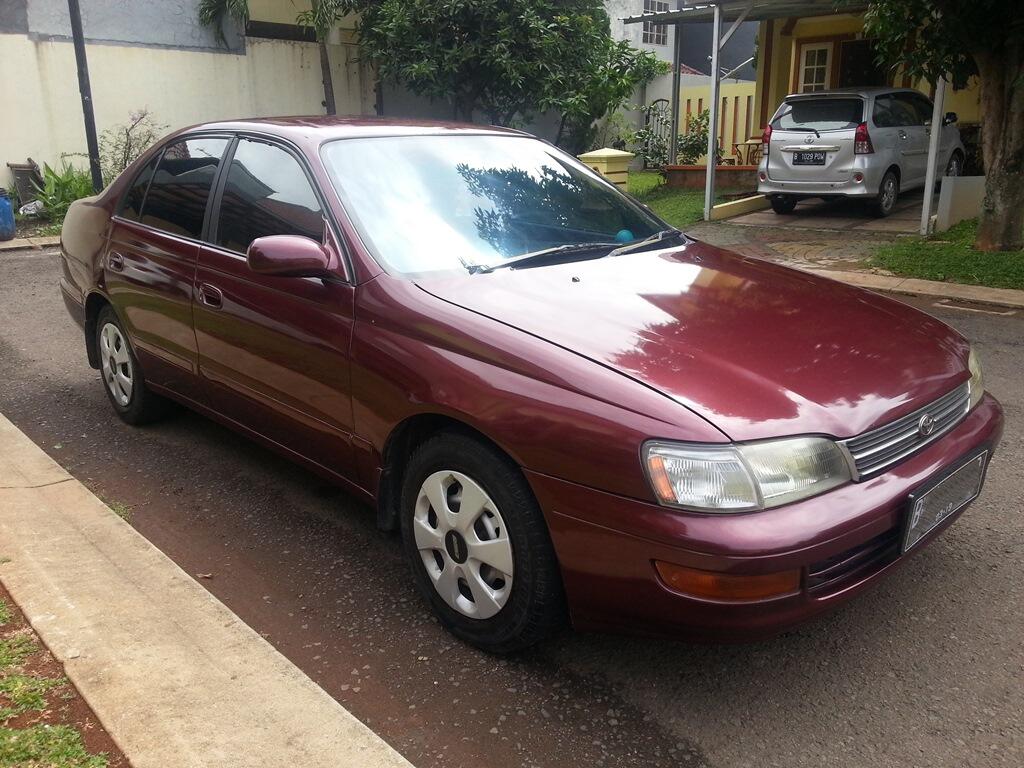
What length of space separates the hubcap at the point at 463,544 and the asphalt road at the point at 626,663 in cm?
21

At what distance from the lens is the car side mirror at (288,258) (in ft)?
10.2

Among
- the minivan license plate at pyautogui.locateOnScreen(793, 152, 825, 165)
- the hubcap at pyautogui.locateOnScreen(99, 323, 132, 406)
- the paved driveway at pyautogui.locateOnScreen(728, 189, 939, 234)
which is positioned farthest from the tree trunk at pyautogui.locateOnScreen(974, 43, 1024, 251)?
the hubcap at pyautogui.locateOnScreen(99, 323, 132, 406)

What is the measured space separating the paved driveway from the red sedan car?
28.6 feet

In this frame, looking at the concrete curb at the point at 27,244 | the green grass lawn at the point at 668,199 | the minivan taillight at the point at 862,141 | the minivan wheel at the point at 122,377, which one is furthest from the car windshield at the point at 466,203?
the concrete curb at the point at 27,244

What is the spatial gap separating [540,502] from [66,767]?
1.34 m

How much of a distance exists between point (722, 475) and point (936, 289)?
22.8 feet

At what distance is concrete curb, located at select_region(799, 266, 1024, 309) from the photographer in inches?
308

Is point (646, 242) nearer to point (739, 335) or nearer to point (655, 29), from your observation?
point (739, 335)

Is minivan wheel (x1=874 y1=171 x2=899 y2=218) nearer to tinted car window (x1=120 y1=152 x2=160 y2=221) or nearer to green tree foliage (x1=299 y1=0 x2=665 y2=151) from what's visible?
green tree foliage (x1=299 y1=0 x2=665 y2=151)

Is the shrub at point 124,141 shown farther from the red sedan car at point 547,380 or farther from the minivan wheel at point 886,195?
the red sedan car at point 547,380

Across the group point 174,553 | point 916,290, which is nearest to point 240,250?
point 174,553

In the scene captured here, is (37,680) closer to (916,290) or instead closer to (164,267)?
(164,267)

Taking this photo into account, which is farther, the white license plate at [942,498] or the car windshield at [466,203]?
the car windshield at [466,203]

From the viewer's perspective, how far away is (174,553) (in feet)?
11.8
